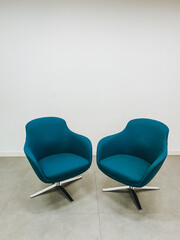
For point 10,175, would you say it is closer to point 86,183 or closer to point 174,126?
point 86,183

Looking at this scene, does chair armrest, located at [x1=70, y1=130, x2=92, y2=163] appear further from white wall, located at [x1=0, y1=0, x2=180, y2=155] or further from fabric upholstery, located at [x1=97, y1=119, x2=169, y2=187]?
white wall, located at [x1=0, y1=0, x2=180, y2=155]

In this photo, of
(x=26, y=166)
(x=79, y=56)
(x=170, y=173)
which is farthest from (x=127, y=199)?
(x=79, y=56)

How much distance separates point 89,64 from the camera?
8.12 feet

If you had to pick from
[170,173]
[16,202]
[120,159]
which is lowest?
[170,173]

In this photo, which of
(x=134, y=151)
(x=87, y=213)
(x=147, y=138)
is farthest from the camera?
(x=134, y=151)

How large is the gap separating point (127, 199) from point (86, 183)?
573mm

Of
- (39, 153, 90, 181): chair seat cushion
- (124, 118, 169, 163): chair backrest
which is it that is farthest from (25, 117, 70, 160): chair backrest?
(124, 118, 169, 163): chair backrest

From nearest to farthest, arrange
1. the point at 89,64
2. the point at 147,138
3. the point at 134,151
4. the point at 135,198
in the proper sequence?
the point at 135,198 < the point at 147,138 < the point at 134,151 < the point at 89,64

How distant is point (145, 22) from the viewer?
2.36 meters

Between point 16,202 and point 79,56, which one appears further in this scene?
point 79,56

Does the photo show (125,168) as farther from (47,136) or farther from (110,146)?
(47,136)

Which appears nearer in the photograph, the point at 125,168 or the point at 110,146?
the point at 125,168

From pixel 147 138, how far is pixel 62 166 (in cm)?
107

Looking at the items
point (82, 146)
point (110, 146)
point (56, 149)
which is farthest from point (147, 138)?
point (56, 149)
